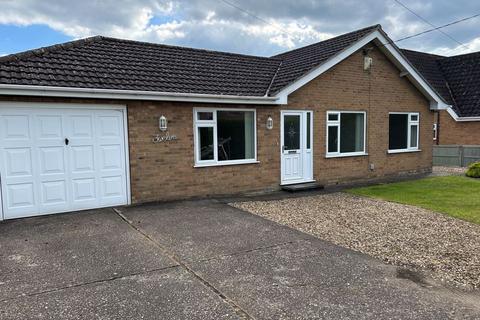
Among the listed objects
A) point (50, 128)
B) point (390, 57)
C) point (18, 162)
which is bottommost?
point (18, 162)

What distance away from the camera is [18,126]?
7262 mm

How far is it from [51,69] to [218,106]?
157 inches

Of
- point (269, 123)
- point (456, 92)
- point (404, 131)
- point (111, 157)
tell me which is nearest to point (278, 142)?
point (269, 123)

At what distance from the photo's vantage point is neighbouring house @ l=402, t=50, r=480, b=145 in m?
18.6

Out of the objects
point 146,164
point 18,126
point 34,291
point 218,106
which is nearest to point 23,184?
point 18,126

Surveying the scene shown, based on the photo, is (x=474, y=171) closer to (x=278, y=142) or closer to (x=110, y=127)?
(x=278, y=142)

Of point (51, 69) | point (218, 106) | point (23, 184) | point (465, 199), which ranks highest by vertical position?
point (51, 69)

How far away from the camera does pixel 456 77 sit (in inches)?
829

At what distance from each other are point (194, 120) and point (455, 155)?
1392cm

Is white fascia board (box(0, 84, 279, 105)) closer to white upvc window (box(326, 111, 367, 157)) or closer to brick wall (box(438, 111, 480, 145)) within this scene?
white upvc window (box(326, 111, 367, 157))

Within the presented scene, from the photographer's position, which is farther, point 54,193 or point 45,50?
point 45,50

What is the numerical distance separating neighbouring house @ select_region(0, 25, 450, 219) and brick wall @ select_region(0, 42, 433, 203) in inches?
1.3

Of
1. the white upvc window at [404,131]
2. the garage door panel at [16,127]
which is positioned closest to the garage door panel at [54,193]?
the garage door panel at [16,127]

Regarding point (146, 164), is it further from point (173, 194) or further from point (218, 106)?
point (218, 106)
